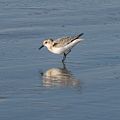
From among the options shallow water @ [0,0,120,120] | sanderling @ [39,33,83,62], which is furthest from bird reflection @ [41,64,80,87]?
sanderling @ [39,33,83,62]

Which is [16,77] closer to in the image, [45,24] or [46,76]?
[46,76]

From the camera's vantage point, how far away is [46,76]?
13.9m

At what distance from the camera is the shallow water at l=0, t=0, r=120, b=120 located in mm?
11102

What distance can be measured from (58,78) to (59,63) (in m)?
1.67

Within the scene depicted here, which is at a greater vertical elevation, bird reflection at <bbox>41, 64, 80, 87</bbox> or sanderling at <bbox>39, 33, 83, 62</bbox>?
sanderling at <bbox>39, 33, 83, 62</bbox>

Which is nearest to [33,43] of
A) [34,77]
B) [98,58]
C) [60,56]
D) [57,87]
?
[60,56]

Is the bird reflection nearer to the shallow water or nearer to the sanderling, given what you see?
the shallow water

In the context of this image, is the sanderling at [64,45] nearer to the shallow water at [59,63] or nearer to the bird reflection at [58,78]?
the shallow water at [59,63]

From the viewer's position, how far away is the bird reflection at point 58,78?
13.1 metres

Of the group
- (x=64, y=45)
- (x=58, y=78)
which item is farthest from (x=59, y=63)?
(x=58, y=78)

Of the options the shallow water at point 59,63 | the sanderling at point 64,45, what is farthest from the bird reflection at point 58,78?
the sanderling at point 64,45

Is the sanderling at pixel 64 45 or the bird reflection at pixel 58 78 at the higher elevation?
the sanderling at pixel 64 45

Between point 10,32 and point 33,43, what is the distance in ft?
5.44

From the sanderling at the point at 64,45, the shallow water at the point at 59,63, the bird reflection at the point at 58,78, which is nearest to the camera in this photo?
the shallow water at the point at 59,63
